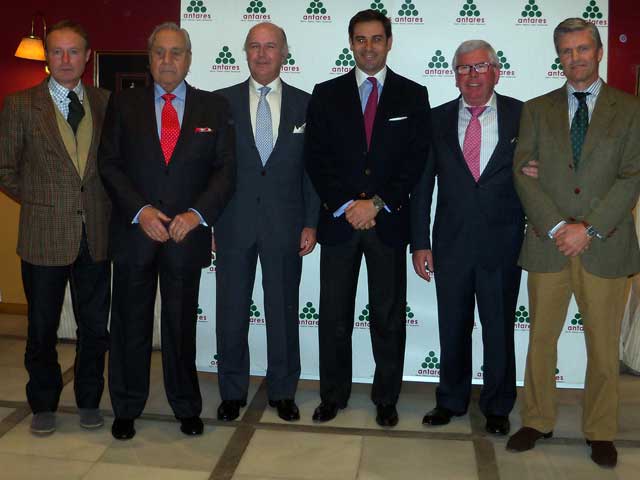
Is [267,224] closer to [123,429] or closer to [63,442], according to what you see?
[123,429]

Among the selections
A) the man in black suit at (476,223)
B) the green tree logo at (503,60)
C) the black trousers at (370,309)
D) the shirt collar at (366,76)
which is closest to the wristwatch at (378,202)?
the black trousers at (370,309)

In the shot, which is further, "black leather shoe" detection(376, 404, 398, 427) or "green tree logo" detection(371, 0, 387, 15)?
"green tree logo" detection(371, 0, 387, 15)

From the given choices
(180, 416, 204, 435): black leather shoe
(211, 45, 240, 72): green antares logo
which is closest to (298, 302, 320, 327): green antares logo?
(180, 416, 204, 435): black leather shoe

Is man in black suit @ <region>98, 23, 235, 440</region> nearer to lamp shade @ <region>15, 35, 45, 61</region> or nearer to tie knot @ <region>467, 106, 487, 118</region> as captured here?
tie knot @ <region>467, 106, 487, 118</region>

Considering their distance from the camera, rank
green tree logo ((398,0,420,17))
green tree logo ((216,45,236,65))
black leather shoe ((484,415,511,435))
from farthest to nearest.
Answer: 1. green tree logo ((216,45,236,65))
2. green tree logo ((398,0,420,17))
3. black leather shoe ((484,415,511,435))

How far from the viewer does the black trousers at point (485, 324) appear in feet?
10.9

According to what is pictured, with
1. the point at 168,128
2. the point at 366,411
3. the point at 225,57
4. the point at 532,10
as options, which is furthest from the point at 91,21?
the point at 366,411

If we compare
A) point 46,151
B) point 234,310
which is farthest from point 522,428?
point 46,151

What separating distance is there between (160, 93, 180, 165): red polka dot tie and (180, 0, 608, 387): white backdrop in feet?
2.56

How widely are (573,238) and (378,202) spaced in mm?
846

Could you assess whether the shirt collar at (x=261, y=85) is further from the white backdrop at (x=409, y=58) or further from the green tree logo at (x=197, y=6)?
the green tree logo at (x=197, y=6)

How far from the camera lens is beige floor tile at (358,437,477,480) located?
2.96 metres

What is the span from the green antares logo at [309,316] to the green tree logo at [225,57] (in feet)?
4.54

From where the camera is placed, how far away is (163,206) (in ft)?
10.3
